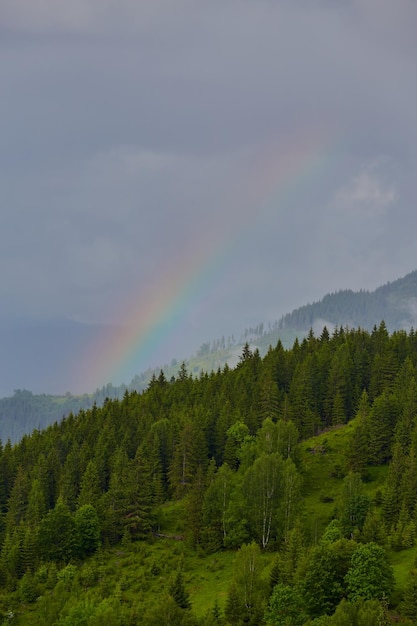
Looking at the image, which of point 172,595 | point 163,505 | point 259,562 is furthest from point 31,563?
point 259,562

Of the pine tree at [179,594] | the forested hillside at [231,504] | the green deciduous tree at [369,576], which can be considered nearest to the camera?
the green deciduous tree at [369,576]

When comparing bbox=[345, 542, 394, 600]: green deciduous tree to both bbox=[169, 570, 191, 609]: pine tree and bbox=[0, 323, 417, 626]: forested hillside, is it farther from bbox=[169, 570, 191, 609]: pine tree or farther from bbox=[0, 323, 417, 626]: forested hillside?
bbox=[169, 570, 191, 609]: pine tree

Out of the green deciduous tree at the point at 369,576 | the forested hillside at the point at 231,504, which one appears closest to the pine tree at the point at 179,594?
the forested hillside at the point at 231,504

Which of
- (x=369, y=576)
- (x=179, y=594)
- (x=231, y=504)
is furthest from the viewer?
(x=231, y=504)

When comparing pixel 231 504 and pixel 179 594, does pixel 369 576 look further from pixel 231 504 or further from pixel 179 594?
pixel 231 504

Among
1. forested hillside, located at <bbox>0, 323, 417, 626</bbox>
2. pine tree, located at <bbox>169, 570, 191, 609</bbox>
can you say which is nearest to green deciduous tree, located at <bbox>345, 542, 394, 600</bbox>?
forested hillside, located at <bbox>0, 323, 417, 626</bbox>

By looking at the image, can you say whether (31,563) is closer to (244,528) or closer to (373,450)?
(244,528)

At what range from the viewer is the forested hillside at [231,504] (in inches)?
3095

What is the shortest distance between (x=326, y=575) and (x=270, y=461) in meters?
36.9

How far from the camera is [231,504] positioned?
4446 inches

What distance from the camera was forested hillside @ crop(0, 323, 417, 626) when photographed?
78625 millimetres

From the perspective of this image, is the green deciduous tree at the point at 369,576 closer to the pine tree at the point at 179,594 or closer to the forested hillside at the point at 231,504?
the forested hillside at the point at 231,504

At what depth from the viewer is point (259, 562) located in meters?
84.7

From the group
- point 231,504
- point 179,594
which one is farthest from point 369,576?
point 231,504
